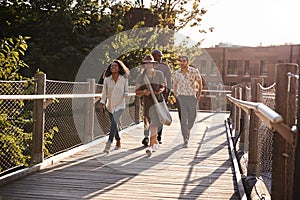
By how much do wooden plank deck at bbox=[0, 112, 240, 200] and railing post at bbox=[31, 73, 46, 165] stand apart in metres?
0.24

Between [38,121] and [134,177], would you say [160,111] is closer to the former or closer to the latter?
[134,177]

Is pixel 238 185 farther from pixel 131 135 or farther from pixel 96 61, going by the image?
pixel 96 61

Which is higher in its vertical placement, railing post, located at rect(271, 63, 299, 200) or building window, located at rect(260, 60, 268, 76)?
building window, located at rect(260, 60, 268, 76)

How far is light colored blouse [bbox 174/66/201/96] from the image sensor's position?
7.64 meters

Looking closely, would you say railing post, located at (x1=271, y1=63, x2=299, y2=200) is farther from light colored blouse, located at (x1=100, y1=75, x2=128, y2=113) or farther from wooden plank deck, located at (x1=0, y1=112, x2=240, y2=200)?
light colored blouse, located at (x1=100, y1=75, x2=128, y2=113)

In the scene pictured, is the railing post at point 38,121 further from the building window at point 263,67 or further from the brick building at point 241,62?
the building window at point 263,67

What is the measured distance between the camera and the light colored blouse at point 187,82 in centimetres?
764

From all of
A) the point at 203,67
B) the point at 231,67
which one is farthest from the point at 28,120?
the point at 203,67

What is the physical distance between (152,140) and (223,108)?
1610cm

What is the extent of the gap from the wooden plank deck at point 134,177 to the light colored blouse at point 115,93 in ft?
2.59

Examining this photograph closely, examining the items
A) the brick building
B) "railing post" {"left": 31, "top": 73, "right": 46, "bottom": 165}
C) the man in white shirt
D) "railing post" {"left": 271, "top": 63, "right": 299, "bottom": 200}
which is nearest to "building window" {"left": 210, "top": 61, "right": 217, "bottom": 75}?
the brick building

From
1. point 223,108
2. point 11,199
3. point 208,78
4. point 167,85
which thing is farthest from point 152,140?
point 208,78

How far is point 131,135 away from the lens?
387 inches

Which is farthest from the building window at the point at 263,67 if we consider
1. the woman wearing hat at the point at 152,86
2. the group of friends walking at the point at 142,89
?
the woman wearing hat at the point at 152,86
